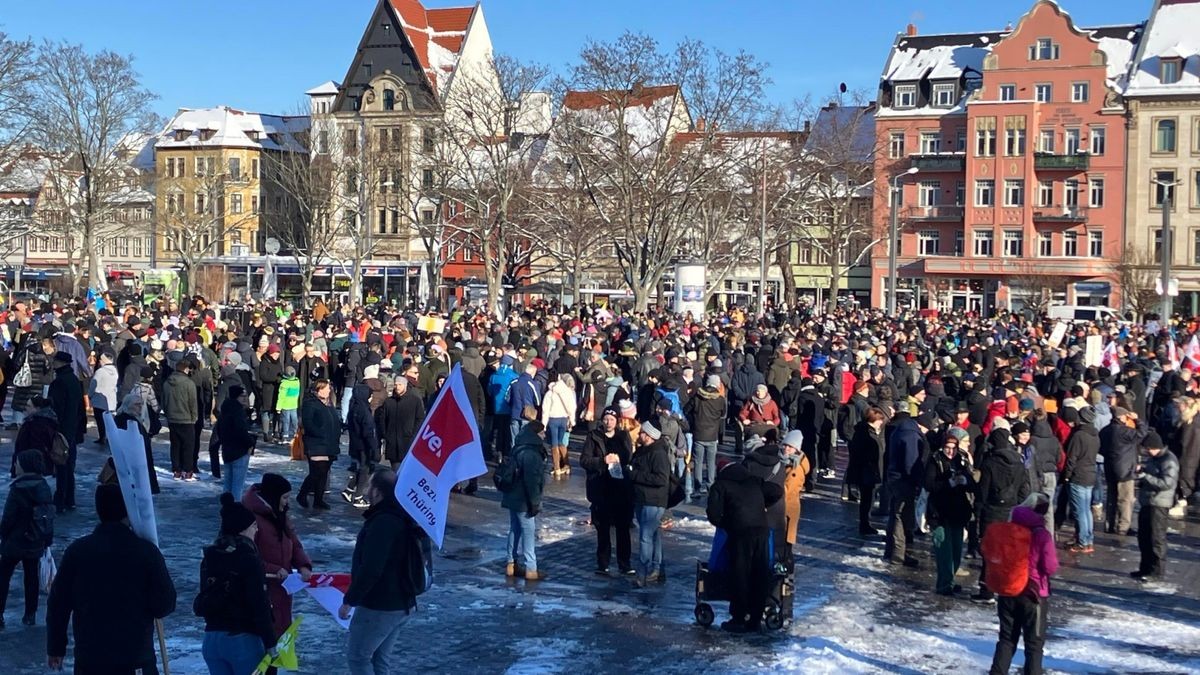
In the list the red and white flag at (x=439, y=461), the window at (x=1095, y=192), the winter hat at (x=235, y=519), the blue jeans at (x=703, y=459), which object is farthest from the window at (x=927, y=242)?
the winter hat at (x=235, y=519)

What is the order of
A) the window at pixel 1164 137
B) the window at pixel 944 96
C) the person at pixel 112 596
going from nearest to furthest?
the person at pixel 112 596, the window at pixel 1164 137, the window at pixel 944 96

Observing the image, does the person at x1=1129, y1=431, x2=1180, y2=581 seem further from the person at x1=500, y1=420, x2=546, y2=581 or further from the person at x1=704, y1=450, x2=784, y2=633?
the person at x1=500, y1=420, x2=546, y2=581

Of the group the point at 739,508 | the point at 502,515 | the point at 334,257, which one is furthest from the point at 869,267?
the point at 739,508

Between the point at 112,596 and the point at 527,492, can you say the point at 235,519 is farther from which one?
the point at 527,492

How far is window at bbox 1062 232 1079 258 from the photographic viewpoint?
65750 mm

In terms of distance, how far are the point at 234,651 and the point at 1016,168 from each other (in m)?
63.5

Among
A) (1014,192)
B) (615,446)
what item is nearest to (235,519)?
(615,446)

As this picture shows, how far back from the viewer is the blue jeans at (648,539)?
12008 mm

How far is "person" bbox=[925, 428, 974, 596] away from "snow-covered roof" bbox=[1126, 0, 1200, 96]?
56894mm

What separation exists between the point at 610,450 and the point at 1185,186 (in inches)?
2297

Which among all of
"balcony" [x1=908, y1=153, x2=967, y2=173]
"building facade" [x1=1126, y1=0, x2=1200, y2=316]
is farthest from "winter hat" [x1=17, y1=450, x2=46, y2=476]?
"balcony" [x1=908, y1=153, x2=967, y2=173]

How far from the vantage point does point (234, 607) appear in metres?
7.06

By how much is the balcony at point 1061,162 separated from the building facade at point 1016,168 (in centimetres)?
5

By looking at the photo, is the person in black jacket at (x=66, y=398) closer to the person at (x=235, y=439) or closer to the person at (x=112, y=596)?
the person at (x=235, y=439)
